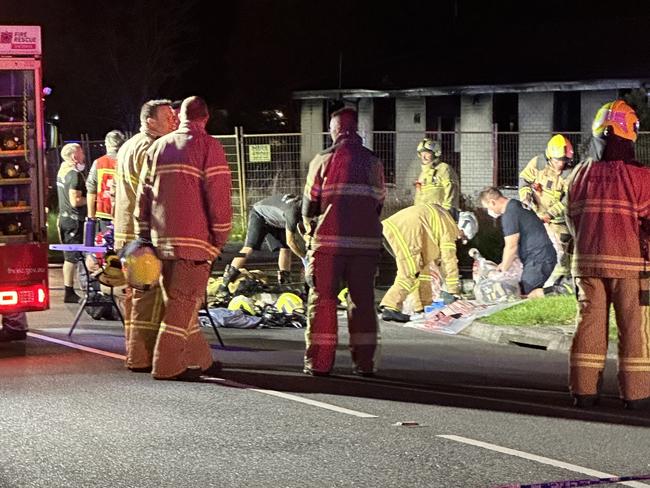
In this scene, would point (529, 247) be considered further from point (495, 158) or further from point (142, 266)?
point (495, 158)

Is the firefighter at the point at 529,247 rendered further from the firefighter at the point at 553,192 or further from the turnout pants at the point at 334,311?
the turnout pants at the point at 334,311

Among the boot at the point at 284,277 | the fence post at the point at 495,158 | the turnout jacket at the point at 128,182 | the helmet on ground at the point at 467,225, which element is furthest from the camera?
the fence post at the point at 495,158

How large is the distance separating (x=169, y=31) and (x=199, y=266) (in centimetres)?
4550

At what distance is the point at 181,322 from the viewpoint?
10094 millimetres

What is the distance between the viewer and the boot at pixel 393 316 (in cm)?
1473

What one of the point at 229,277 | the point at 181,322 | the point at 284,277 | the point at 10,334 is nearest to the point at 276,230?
the point at 284,277

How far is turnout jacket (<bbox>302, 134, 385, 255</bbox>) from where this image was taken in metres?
10.5

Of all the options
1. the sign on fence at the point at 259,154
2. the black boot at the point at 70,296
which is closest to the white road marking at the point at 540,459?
the black boot at the point at 70,296

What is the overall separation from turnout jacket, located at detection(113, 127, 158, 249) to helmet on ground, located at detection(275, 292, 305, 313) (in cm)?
Answer: 336

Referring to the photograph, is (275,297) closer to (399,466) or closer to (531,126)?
(399,466)

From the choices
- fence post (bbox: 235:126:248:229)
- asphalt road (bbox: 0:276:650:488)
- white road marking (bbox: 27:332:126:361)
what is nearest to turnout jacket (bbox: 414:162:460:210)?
asphalt road (bbox: 0:276:650:488)

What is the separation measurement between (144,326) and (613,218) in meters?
3.59

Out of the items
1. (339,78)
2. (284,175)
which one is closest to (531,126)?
(339,78)

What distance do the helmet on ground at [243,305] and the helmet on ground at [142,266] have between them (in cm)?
415
